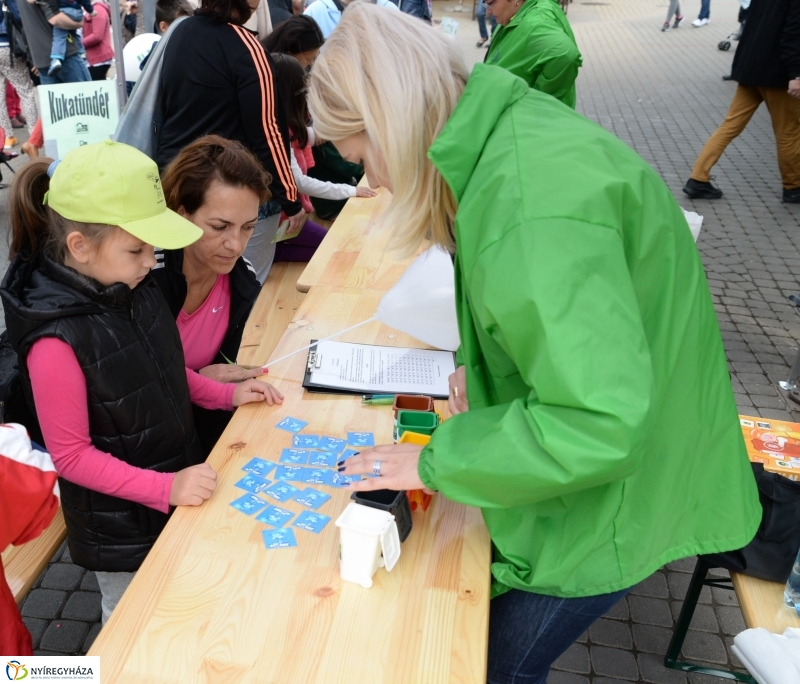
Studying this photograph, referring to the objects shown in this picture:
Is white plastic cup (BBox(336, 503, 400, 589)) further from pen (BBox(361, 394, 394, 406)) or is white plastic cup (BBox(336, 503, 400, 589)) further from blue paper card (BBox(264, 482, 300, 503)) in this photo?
pen (BBox(361, 394, 394, 406))

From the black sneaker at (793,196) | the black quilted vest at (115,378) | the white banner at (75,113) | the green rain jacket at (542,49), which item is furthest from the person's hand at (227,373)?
the black sneaker at (793,196)

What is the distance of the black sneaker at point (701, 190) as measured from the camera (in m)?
6.49

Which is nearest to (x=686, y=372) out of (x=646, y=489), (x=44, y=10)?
(x=646, y=489)

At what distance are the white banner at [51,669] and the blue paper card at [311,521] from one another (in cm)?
46

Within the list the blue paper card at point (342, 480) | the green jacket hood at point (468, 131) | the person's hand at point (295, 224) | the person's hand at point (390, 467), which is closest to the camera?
the green jacket hood at point (468, 131)

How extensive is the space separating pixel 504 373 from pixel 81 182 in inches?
41.0

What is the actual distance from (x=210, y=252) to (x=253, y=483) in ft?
2.80

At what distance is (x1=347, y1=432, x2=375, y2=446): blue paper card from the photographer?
5.96ft

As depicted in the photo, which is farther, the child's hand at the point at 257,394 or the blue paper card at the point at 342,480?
the child's hand at the point at 257,394

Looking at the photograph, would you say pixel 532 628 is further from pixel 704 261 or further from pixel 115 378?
pixel 704 261

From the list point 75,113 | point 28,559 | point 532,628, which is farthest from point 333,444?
point 75,113

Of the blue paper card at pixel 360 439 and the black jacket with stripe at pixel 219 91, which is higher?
the black jacket with stripe at pixel 219 91

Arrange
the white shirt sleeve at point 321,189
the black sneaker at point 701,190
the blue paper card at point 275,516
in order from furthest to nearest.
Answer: the black sneaker at point 701,190 < the white shirt sleeve at point 321,189 < the blue paper card at point 275,516

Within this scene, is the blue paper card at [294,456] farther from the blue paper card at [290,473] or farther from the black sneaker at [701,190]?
the black sneaker at [701,190]
